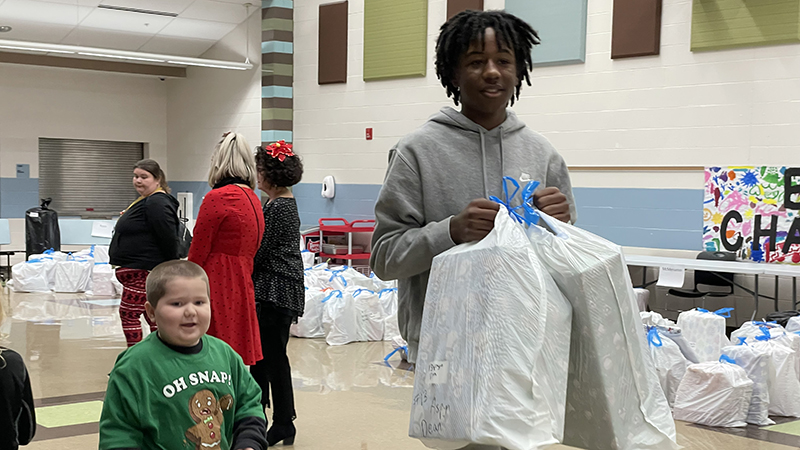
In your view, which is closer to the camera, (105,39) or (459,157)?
(459,157)

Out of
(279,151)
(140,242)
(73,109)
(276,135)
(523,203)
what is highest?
(73,109)

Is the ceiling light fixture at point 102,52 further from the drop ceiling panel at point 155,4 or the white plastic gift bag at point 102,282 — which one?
the white plastic gift bag at point 102,282

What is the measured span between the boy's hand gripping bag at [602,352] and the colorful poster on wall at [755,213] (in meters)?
6.09

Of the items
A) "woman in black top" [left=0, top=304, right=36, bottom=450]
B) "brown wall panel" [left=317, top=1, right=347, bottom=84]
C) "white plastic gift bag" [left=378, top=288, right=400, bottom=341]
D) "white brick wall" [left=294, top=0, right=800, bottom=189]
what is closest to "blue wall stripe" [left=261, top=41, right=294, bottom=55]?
"brown wall panel" [left=317, top=1, right=347, bottom=84]

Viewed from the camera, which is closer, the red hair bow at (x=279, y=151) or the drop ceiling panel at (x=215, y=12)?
the red hair bow at (x=279, y=151)

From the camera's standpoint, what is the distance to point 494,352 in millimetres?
1441

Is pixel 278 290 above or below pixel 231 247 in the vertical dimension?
below

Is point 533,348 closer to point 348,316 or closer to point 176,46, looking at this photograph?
point 348,316

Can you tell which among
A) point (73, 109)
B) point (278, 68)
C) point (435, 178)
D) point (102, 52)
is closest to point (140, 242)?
point (435, 178)

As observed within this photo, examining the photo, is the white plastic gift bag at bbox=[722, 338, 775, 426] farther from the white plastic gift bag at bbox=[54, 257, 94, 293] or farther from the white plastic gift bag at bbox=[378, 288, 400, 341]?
the white plastic gift bag at bbox=[54, 257, 94, 293]

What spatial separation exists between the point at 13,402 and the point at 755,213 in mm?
6613

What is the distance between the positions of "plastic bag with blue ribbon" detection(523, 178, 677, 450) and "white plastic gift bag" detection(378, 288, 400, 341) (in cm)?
543

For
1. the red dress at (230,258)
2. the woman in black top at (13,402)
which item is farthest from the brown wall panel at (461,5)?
the woman in black top at (13,402)

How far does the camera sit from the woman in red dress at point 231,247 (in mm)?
3582
